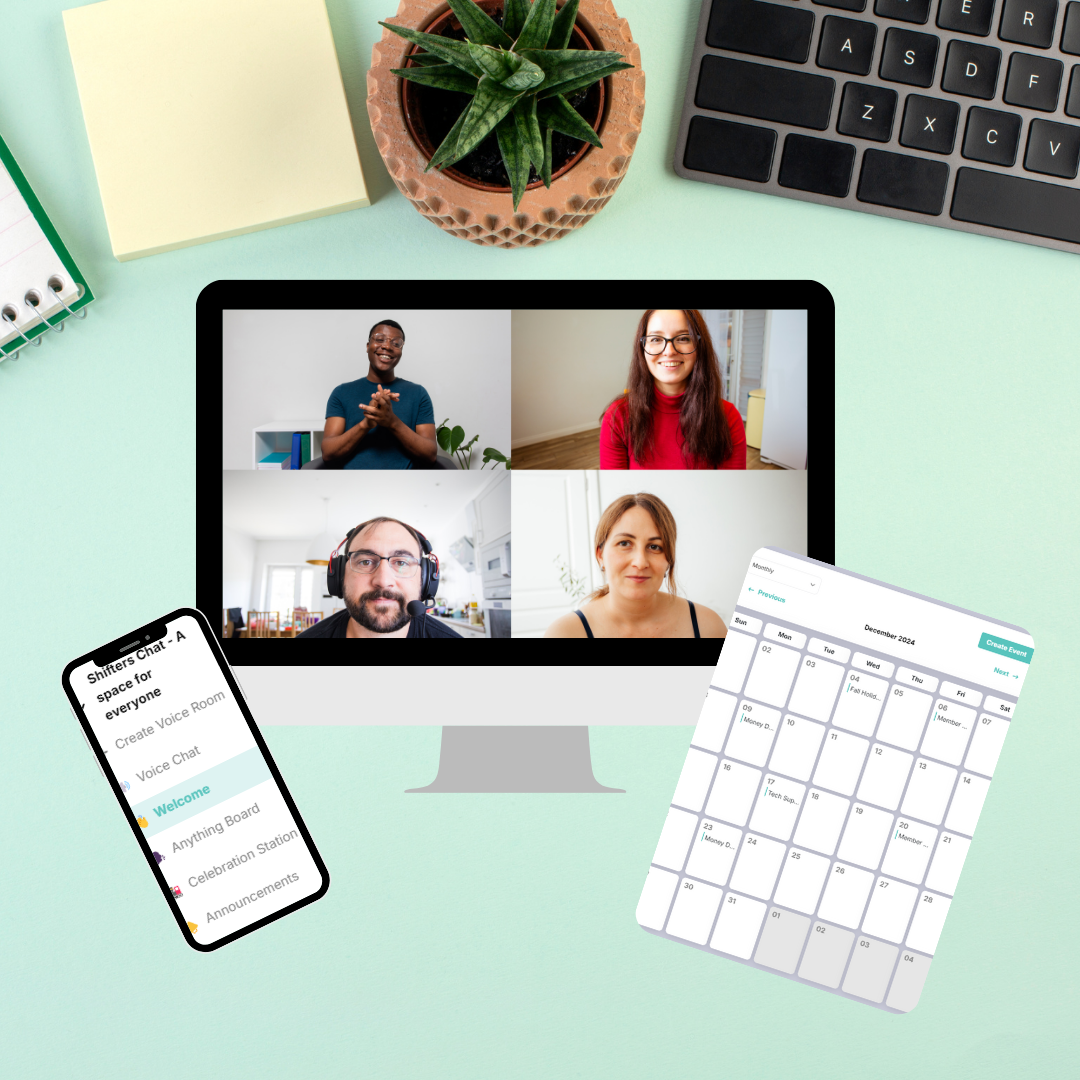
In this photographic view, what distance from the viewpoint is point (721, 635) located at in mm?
520

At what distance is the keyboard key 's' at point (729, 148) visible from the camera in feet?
1.89

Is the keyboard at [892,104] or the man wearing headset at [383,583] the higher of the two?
the keyboard at [892,104]

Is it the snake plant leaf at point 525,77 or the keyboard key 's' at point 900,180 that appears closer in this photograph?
the snake plant leaf at point 525,77

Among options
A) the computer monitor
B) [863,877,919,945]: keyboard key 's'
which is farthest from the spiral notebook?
[863,877,919,945]: keyboard key 's'

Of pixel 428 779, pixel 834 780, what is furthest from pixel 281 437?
pixel 834 780

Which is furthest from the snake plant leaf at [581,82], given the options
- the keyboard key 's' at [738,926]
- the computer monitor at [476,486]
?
the keyboard key 's' at [738,926]

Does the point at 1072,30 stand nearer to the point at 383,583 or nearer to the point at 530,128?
the point at 530,128

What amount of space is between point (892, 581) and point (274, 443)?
465 mm

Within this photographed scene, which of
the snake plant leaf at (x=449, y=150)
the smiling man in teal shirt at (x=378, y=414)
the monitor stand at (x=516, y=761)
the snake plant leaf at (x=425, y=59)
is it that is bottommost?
the monitor stand at (x=516, y=761)

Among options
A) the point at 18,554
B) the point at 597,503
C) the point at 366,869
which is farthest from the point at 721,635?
the point at 18,554

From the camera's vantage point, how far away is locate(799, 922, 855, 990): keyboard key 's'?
51 cm

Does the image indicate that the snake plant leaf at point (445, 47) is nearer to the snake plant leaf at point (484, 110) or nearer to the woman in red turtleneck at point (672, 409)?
the snake plant leaf at point (484, 110)

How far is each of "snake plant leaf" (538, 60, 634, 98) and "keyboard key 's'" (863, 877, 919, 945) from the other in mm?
508

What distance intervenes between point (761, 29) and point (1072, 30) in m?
0.23
